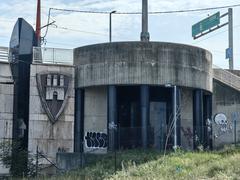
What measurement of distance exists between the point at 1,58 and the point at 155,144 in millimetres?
11237

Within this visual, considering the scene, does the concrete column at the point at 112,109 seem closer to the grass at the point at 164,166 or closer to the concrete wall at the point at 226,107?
the grass at the point at 164,166

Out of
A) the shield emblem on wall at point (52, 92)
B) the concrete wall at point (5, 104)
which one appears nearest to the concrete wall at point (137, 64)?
the shield emblem on wall at point (52, 92)

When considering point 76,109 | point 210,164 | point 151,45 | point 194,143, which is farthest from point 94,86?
point 210,164

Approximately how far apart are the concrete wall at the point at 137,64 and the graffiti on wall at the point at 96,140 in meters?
3.38

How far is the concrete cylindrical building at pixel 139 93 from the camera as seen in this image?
35.4 metres

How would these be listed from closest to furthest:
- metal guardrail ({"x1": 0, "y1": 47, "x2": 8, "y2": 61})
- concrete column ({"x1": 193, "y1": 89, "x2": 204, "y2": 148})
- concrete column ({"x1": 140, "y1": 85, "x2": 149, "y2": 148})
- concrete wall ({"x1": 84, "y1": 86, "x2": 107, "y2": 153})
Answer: concrete column ({"x1": 140, "y1": 85, "x2": 149, "y2": 148}) < metal guardrail ({"x1": 0, "y1": 47, "x2": 8, "y2": 61}) < concrete wall ({"x1": 84, "y1": 86, "x2": 107, "y2": 153}) < concrete column ({"x1": 193, "y1": 89, "x2": 204, "y2": 148})

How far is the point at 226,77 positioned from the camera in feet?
138

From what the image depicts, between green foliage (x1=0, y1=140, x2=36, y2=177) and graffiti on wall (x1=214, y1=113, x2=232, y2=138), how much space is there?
49.0 ft

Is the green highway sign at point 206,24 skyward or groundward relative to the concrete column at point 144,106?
skyward

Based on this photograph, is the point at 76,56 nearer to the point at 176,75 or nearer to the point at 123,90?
A: the point at 123,90

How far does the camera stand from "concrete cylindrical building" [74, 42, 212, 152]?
1395 inches

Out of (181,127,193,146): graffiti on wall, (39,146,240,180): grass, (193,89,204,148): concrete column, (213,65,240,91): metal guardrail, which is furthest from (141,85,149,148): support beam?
(213,65,240,91): metal guardrail

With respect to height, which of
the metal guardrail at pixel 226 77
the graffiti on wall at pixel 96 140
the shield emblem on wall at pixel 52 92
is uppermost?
the metal guardrail at pixel 226 77

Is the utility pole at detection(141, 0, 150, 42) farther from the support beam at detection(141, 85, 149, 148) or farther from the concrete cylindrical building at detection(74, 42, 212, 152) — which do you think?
the support beam at detection(141, 85, 149, 148)
